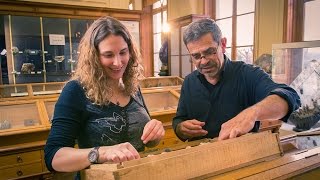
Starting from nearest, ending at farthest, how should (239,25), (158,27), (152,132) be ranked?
(152,132), (239,25), (158,27)

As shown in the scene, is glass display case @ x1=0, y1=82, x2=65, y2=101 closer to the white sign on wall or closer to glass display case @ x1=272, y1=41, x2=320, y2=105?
the white sign on wall

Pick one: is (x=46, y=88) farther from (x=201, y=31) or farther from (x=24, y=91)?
(x=201, y=31)

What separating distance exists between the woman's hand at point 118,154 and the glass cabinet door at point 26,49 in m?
4.72

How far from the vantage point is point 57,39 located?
538cm

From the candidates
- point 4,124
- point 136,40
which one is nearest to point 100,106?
point 4,124

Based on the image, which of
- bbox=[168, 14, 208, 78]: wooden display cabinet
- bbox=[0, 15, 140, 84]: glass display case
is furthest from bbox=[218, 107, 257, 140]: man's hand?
bbox=[168, 14, 208, 78]: wooden display cabinet

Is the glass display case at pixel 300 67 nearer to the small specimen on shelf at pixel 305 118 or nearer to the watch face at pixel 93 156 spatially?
the small specimen on shelf at pixel 305 118

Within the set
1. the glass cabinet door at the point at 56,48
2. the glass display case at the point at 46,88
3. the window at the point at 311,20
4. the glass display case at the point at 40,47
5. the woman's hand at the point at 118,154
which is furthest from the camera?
the glass cabinet door at the point at 56,48

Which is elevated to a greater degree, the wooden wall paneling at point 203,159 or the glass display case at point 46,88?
the wooden wall paneling at point 203,159

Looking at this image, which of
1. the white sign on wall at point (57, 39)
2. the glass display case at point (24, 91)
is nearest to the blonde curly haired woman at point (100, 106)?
the glass display case at point (24, 91)

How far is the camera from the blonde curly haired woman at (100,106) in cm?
116

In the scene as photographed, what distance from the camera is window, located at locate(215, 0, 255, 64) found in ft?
18.1

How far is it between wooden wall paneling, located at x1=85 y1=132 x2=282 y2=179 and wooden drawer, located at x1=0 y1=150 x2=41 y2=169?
2.08 m

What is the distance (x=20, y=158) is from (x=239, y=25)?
4.85 metres
